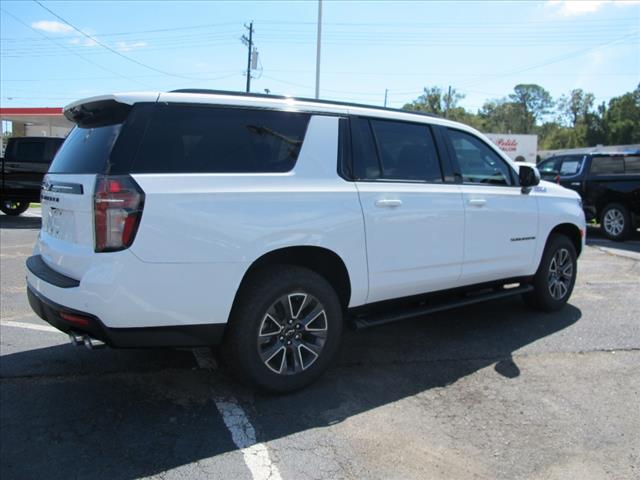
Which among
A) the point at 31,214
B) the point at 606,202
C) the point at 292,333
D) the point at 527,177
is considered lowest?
the point at 31,214

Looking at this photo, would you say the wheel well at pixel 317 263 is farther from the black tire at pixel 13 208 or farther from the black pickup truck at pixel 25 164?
the black tire at pixel 13 208

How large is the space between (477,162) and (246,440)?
10.6 feet

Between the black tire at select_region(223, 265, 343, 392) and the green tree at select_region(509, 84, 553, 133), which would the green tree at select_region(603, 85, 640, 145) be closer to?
the green tree at select_region(509, 84, 553, 133)

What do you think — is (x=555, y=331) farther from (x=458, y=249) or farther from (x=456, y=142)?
(x=456, y=142)

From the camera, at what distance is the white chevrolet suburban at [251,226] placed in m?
3.12

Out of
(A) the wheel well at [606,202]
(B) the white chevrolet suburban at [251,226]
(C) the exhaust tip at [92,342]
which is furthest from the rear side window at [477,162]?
(A) the wheel well at [606,202]

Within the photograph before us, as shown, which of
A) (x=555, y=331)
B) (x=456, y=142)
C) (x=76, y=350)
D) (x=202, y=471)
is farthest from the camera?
(x=555, y=331)

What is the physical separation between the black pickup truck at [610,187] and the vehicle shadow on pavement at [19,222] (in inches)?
491

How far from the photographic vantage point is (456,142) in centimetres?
491

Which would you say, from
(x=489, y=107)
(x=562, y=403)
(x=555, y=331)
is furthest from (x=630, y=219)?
(x=489, y=107)

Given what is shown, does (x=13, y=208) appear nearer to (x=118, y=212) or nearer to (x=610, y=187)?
(x=118, y=212)

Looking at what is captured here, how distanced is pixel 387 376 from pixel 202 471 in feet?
5.69

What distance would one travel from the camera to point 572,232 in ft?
20.0

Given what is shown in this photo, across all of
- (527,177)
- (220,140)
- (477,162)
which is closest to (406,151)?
(477,162)
